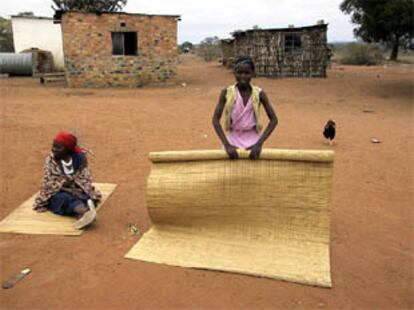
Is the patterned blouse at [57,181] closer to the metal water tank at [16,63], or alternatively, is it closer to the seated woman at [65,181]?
the seated woman at [65,181]

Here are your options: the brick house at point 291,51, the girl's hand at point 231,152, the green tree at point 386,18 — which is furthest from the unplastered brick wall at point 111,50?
the girl's hand at point 231,152

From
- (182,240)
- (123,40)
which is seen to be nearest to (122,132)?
(182,240)

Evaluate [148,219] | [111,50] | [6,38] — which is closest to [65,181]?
[148,219]

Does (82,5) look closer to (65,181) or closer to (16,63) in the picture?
(16,63)

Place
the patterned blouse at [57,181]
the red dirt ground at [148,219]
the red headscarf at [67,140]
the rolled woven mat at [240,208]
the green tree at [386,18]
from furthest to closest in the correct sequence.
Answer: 1. the green tree at [386,18]
2. the patterned blouse at [57,181]
3. the red headscarf at [67,140]
4. the rolled woven mat at [240,208]
5. the red dirt ground at [148,219]

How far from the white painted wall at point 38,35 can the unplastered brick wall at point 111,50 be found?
318 inches

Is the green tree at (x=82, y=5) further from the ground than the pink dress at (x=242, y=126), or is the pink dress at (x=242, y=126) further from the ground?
the green tree at (x=82, y=5)

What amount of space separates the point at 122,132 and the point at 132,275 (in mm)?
5078

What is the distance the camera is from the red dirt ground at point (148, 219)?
2.87 m

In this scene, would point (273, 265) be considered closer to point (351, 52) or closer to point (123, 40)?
point (123, 40)

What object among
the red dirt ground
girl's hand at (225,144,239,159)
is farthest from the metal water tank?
girl's hand at (225,144,239,159)

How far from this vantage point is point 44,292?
289 centimetres

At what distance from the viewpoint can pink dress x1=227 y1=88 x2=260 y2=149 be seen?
346 cm

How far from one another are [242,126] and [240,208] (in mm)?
689
